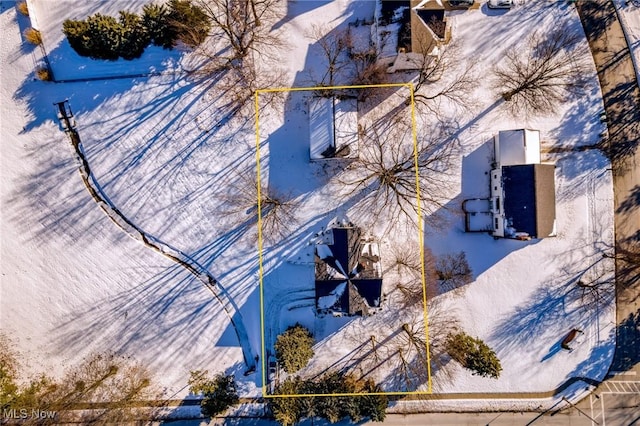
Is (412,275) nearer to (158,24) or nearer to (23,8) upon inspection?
(158,24)

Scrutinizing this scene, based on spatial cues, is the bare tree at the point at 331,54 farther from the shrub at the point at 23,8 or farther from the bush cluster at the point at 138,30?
the shrub at the point at 23,8

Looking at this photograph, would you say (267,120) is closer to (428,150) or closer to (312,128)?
(312,128)

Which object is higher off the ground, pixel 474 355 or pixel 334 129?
pixel 334 129

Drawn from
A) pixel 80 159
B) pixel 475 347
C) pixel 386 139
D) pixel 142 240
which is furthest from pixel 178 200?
pixel 475 347

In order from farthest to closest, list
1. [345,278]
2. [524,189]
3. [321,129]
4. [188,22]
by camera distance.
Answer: [188,22], [321,129], [524,189], [345,278]

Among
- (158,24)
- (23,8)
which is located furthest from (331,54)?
(23,8)

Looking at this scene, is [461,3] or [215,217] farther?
[215,217]

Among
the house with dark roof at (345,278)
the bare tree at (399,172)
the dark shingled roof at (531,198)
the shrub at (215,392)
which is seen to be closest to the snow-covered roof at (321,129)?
the bare tree at (399,172)
